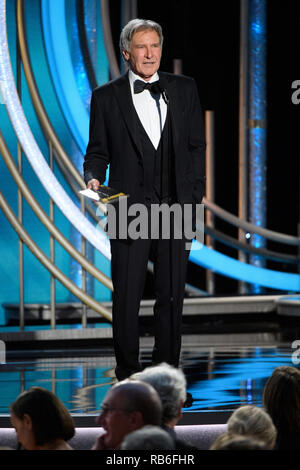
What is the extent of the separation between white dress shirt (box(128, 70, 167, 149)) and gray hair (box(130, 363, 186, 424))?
0.93 meters

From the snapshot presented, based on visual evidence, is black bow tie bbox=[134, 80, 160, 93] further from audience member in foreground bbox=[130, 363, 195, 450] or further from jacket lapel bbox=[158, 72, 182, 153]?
audience member in foreground bbox=[130, 363, 195, 450]

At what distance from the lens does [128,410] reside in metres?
1.99

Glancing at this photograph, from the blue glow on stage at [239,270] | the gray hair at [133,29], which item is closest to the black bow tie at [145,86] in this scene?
the gray hair at [133,29]

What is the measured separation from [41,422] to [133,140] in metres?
1.10

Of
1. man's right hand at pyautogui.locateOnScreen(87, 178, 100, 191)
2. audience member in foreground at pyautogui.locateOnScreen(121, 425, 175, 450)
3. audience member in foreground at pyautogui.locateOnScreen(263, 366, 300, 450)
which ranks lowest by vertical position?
audience member in foreground at pyautogui.locateOnScreen(263, 366, 300, 450)

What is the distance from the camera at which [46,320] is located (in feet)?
22.5

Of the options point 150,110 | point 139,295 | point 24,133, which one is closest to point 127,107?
point 150,110

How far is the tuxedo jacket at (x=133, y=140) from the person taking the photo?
2.86 m

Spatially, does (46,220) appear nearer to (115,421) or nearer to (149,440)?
(115,421)

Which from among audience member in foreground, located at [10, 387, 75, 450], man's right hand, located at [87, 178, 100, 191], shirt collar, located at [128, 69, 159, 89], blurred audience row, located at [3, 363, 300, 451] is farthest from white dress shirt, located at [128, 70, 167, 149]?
audience member in foreground, located at [10, 387, 75, 450]

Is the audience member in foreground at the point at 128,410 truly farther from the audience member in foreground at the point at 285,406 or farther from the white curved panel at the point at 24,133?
the white curved panel at the point at 24,133

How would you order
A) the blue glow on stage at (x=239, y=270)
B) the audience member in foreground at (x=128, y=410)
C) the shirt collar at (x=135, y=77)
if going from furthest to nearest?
the blue glow on stage at (x=239, y=270) → the shirt collar at (x=135, y=77) → the audience member in foreground at (x=128, y=410)

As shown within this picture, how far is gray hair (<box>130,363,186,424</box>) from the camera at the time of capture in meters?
2.18

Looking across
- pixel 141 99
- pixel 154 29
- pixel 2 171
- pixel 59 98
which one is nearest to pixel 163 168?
pixel 141 99
